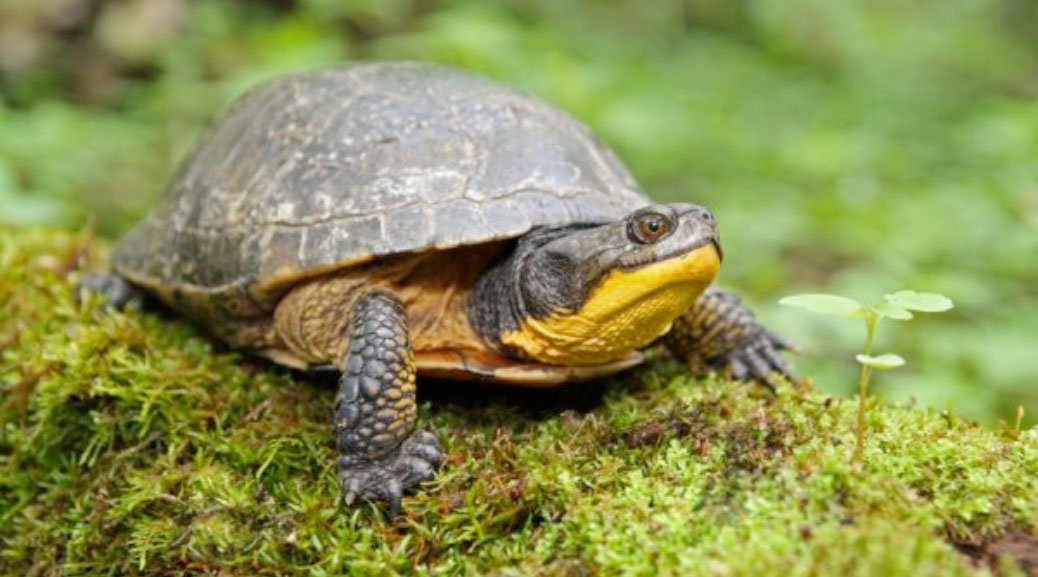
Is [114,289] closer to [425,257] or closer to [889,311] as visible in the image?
[425,257]

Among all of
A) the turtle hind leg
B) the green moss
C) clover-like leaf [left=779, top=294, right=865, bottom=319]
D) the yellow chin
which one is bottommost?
the green moss

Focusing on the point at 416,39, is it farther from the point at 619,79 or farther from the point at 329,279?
the point at 329,279

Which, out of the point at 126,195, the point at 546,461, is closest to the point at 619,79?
the point at 126,195

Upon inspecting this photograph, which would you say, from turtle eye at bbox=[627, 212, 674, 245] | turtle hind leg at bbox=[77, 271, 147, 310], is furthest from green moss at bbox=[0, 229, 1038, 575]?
turtle eye at bbox=[627, 212, 674, 245]

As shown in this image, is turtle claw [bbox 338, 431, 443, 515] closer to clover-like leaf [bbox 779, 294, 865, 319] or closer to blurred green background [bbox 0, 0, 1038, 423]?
clover-like leaf [bbox 779, 294, 865, 319]

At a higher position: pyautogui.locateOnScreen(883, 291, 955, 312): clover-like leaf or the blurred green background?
the blurred green background

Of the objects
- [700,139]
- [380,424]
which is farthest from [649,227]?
[700,139]

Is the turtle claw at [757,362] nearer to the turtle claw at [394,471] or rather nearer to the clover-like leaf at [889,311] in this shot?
the clover-like leaf at [889,311]
